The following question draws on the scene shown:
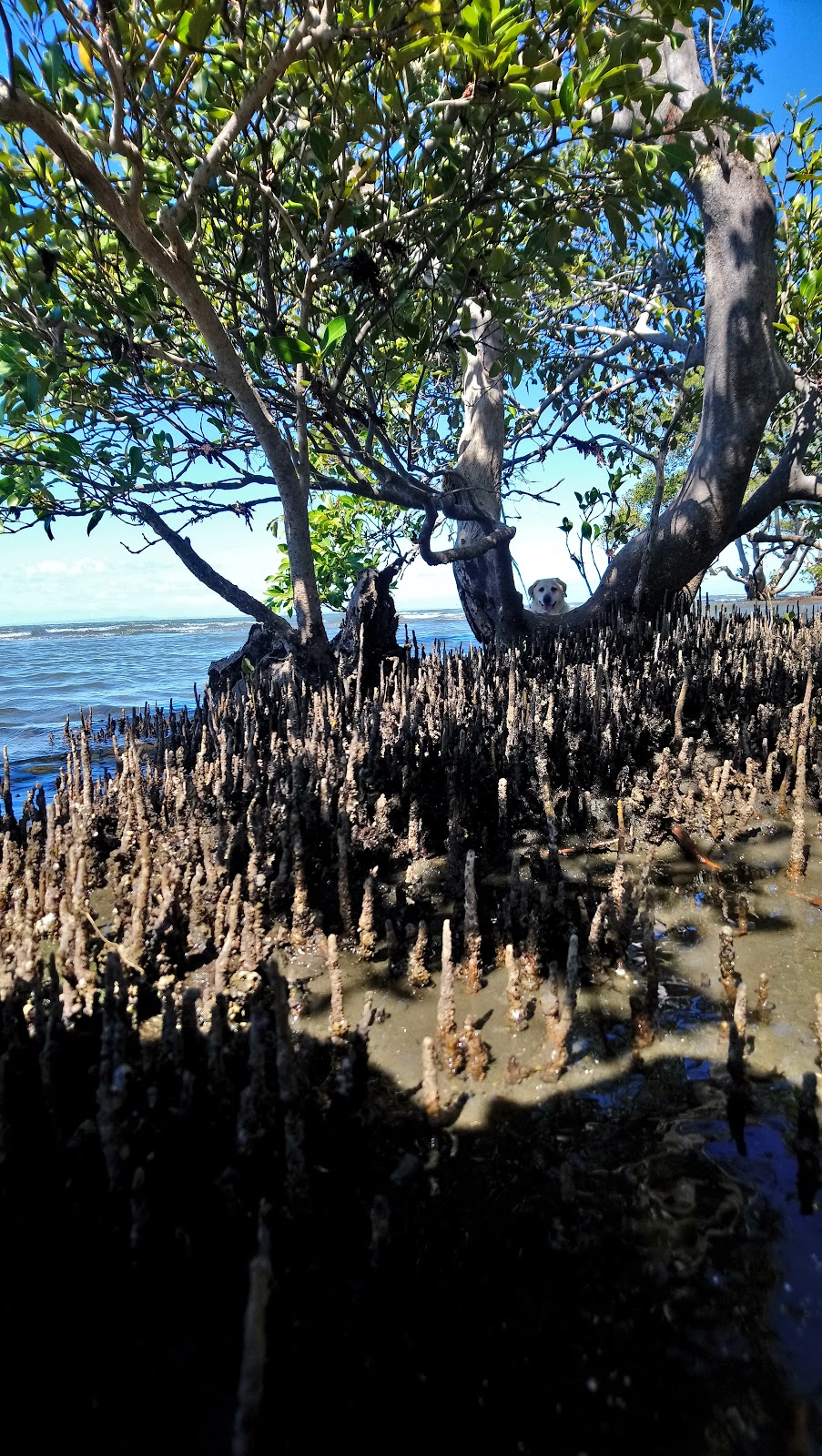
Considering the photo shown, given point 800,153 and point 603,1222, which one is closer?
point 603,1222

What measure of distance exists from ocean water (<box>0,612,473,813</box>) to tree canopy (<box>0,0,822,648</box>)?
253cm

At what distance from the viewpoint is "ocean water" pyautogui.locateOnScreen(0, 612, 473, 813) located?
7879 mm

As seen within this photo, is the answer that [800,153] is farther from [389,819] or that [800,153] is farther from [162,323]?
[389,819]

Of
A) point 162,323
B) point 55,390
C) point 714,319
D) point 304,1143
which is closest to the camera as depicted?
point 304,1143

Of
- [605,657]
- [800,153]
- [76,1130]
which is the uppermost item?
[800,153]

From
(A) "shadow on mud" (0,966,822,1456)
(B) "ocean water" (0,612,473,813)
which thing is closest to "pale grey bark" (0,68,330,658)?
(B) "ocean water" (0,612,473,813)

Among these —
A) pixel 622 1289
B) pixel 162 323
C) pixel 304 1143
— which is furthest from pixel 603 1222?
pixel 162 323

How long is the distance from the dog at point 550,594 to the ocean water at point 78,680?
203cm

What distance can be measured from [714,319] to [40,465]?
6497 mm

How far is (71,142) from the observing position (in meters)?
3.35

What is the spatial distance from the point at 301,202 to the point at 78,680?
14531 millimetres

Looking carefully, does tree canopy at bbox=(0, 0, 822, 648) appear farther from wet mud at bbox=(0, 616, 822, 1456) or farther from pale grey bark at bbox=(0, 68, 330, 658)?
wet mud at bbox=(0, 616, 822, 1456)

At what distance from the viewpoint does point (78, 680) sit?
55.9 feet

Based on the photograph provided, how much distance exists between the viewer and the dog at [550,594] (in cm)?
1119
